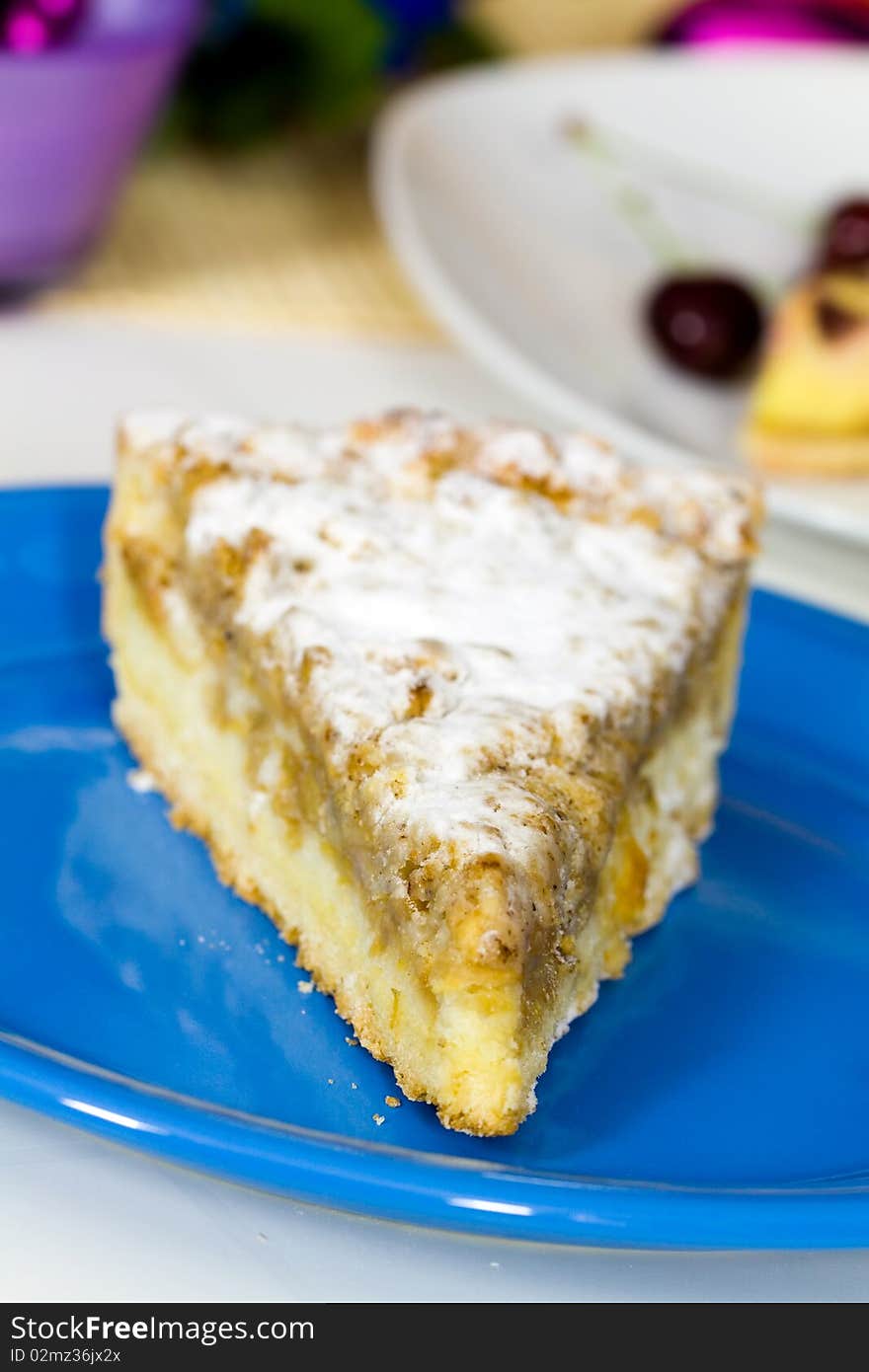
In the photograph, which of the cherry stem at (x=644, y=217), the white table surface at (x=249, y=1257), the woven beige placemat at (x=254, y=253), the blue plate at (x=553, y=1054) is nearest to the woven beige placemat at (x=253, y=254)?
the woven beige placemat at (x=254, y=253)

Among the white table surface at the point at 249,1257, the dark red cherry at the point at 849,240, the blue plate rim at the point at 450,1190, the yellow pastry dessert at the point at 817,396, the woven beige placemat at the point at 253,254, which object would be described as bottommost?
the woven beige placemat at the point at 253,254

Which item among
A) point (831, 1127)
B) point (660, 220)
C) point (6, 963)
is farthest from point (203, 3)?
point (831, 1127)

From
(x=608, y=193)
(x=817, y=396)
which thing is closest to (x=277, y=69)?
(x=608, y=193)

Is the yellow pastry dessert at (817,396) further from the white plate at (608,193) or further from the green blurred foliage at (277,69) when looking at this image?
the green blurred foliage at (277,69)

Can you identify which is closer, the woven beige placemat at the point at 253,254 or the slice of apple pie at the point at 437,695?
the slice of apple pie at the point at 437,695

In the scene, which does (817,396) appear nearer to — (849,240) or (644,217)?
(849,240)

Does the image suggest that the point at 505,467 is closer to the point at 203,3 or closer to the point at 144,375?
the point at 144,375

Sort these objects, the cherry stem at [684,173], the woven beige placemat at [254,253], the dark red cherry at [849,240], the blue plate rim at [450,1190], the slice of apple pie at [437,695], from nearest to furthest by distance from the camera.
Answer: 1. the blue plate rim at [450,1190]
2. the slice of apple pie at [437,695]
3. the dark red cherry at [849,240]
4. the woven beige placemat at [254,253]
5. the cherry stem at [684,173]
